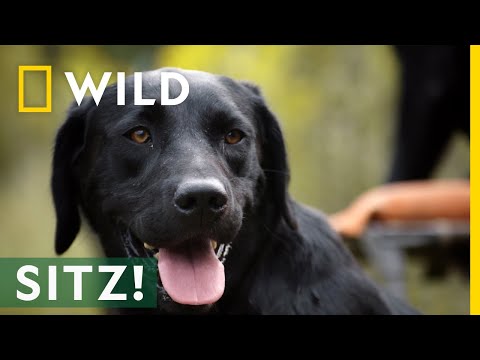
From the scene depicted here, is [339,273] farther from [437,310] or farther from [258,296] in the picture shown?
[437,310]

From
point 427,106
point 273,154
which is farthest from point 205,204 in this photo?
point 427,106

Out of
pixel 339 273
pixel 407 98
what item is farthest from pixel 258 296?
pixel 407 98

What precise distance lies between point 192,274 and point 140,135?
1.80ft

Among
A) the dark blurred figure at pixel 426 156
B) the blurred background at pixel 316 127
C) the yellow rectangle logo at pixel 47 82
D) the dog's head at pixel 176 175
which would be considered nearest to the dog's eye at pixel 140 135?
the dog's head at pixel 176 175

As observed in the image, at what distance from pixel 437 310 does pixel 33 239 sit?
412cm

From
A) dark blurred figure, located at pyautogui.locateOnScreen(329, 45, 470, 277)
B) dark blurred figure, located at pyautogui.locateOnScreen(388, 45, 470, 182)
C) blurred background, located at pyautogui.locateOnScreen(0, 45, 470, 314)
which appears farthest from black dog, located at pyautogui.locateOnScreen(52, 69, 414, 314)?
blurred background, located at pyautogui.locateOnScreen(0, 45, 470, 314)

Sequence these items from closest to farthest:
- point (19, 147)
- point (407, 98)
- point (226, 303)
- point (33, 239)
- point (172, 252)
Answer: point (172, 252), point (226, 303), point (407, 98), point (33, 239), point (19, 147)

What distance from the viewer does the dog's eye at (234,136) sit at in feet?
10.7

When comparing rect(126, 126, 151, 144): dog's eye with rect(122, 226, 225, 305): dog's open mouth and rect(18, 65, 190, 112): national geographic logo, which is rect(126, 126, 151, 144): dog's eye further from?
rect(122, 226, 225, 305): dog's open mouth

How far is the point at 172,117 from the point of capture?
10.4ft

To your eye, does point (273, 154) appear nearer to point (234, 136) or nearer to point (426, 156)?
point (234, 136)

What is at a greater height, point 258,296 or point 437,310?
Answer: point 258,296

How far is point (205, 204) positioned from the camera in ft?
9.48

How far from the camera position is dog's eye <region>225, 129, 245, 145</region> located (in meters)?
3.25
